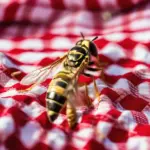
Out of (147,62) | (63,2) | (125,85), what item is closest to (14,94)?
(125,85)

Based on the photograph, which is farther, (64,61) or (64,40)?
(64,40)

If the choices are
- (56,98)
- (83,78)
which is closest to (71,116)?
(56,98)

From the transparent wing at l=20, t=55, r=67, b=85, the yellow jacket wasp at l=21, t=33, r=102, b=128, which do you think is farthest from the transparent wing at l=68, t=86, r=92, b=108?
the transparent wing at l=20, t=55, r=67, b=85

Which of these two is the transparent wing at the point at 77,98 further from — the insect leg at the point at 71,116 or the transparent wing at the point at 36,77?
the transparent wing at the point at 36,77

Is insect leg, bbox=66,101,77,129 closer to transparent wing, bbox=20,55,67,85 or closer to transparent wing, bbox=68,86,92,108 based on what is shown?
transparent wing, bbox=68,86,92,108

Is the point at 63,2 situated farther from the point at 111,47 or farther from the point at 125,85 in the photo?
the point at 125,85

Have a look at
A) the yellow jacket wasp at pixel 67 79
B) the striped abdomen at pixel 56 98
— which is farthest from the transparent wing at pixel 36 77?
the striped abdomen at pixel 56 98
